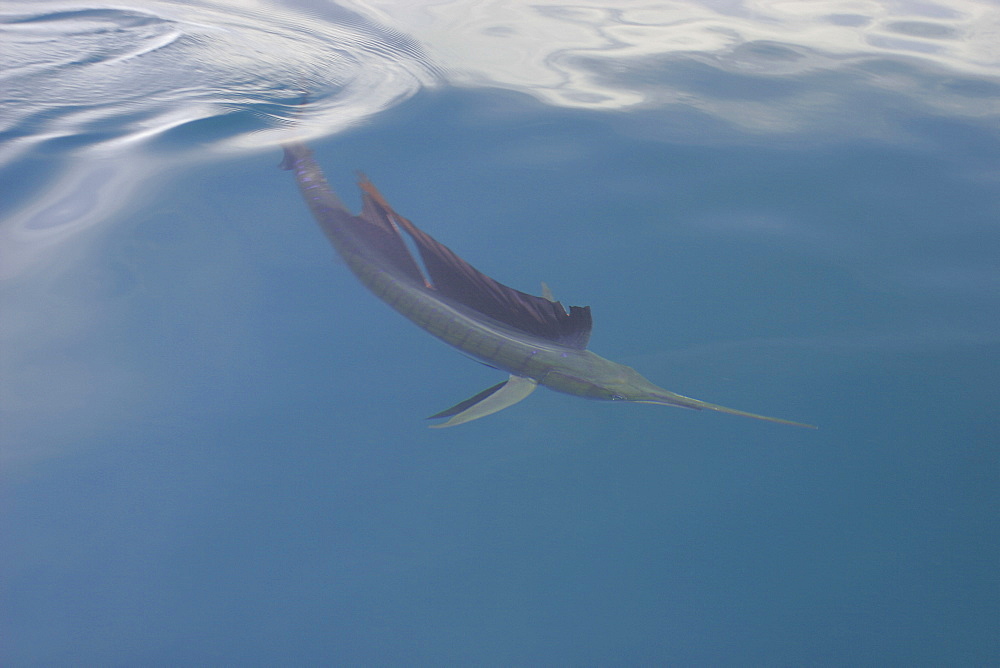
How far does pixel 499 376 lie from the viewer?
3.21 m

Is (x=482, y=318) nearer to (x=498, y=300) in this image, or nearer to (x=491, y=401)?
(x=498, y=300)

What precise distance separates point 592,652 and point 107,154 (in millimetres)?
4522

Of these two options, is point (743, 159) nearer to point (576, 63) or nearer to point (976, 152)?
point (976, 152)

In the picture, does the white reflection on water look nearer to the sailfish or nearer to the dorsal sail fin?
the sailfish

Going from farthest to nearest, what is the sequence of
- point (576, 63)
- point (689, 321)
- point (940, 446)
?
point (576, 63) < point (689, 321) < point (940, 446)

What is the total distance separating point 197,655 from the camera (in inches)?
95.3

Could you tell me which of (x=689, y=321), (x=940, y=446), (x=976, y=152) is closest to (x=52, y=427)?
(x=689, y=321)

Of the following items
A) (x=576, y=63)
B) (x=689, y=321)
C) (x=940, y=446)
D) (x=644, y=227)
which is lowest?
(x=940, y=446)

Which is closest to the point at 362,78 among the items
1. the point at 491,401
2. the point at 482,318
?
the point at 482,318

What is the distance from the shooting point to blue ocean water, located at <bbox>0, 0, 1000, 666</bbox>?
2.53 m

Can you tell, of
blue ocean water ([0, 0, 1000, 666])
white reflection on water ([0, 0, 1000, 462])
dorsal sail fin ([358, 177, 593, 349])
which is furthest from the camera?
white reflection on water ([0, 0, 1000, 462])

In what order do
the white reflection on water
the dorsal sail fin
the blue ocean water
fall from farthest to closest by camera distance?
the white reflection on water
the dorsal sail fin
the blue ocean water

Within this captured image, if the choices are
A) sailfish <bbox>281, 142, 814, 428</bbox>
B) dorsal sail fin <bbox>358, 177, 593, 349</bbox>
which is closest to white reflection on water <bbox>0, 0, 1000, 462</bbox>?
sailfish <bbox>281, 142, 814, 428</bbox>

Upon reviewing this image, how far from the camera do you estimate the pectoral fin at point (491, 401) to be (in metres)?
2.76
